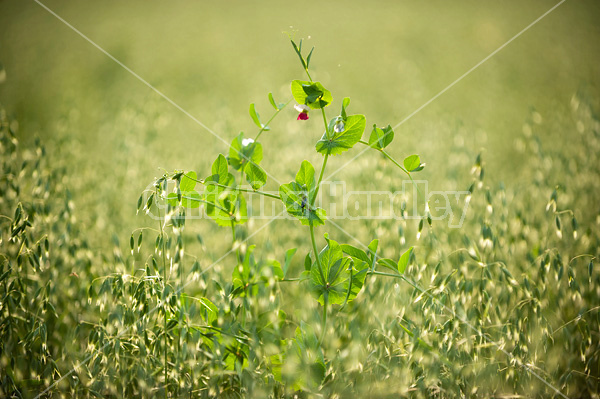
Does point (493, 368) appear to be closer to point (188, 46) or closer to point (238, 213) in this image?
point (238, 213)

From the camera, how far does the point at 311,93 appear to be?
0.85 meters

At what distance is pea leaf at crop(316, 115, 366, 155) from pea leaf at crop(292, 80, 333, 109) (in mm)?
51

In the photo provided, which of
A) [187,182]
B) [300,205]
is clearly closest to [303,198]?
[300,205]

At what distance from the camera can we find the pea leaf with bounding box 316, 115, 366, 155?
87 cm

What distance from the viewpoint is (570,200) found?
174 cm

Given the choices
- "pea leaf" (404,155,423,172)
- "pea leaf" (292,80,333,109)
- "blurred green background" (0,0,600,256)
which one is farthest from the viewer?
"blurred green background" (0,0,600,256)

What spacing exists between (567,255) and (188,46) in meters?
3.70

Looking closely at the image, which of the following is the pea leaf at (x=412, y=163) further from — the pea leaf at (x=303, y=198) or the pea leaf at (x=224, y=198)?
the pea leaf at (x=224, y=198)

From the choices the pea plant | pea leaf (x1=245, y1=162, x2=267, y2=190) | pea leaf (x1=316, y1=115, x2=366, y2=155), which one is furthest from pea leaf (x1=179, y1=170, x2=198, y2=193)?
pea leaf (x1=316, y1=115, x2=366, y2=155)

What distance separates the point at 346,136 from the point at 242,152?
224 millimetres

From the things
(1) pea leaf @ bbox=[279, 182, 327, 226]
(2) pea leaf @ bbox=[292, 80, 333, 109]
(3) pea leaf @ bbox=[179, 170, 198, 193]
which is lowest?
(1) pea leaf @ bbox=[279, 182, 327, 226]

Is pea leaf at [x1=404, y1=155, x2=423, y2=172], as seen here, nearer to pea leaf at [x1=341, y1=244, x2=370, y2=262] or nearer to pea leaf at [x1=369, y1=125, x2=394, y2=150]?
pea leaf at [x1=369, y1=125, x2=394, y2=150]

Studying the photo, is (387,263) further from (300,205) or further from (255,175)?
(255,175)

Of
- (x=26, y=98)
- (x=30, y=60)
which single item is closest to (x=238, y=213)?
(x=26, y=98)
